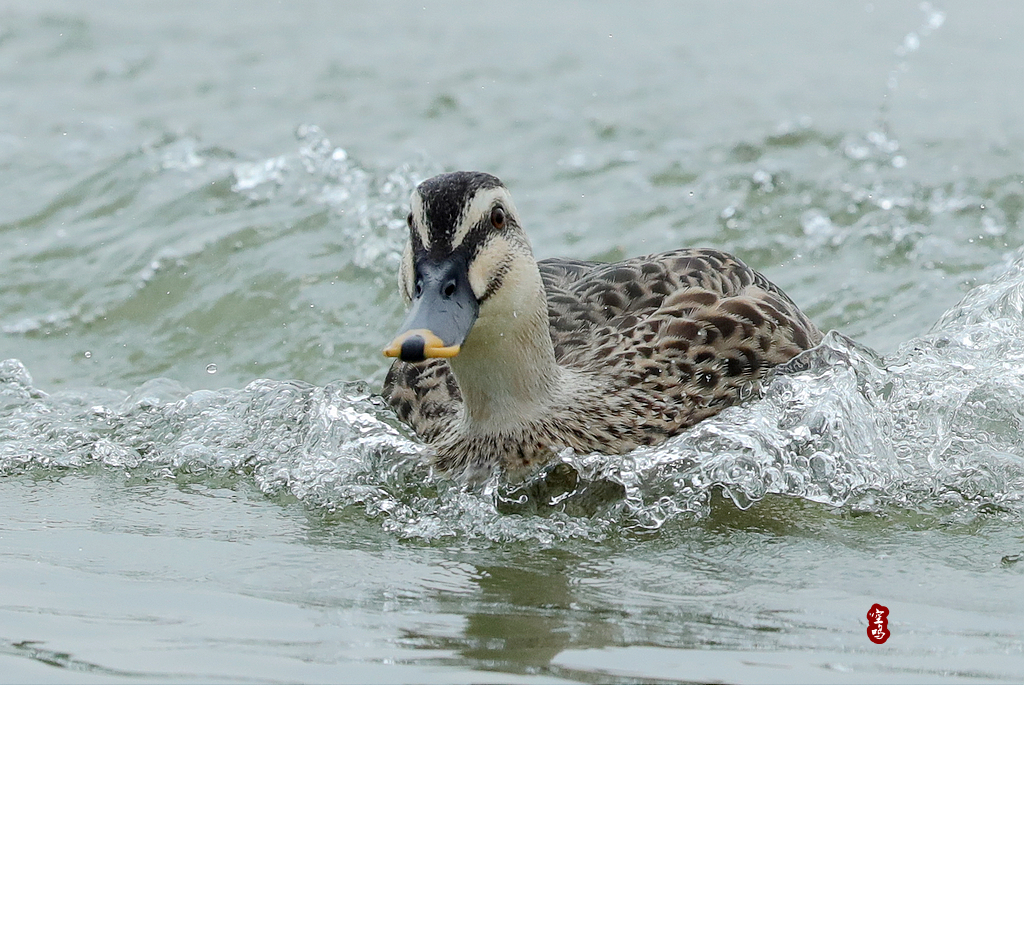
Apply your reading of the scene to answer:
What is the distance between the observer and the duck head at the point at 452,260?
15.7 feet

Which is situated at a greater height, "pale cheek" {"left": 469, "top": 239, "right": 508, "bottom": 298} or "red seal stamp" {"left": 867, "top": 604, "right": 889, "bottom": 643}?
"pale cheek" {"left": 469, "top": 239, "right": 508, "bottom": 298}

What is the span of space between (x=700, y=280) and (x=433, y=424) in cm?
128

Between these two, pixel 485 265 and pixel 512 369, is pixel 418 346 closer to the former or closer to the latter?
pixel 485 265

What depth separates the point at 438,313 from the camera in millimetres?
4863

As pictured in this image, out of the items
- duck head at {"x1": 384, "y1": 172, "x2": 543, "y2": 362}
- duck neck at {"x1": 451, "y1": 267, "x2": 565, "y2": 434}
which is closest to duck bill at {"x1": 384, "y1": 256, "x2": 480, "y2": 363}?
duck head at {"x1": 384, "y1": 172, "x2": 543, "y2": 362}

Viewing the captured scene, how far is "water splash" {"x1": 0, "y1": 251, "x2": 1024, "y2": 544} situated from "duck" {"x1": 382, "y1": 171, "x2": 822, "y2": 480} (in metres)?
0.11

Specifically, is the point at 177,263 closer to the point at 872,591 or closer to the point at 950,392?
the point at 950,392

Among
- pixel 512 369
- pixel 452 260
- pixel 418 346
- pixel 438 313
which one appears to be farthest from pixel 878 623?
pixel 512 369

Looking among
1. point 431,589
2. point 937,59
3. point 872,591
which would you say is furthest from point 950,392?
point 937,59

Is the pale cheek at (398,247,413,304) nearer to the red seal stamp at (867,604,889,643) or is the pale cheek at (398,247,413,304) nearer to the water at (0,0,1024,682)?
the water at (0,0,1024,682)

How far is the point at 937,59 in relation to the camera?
38.8 ft

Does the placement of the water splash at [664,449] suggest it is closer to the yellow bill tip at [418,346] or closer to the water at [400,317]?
the water at [400,317]

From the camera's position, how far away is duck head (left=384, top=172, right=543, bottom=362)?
4785mm

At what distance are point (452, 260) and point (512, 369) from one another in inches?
31.5
